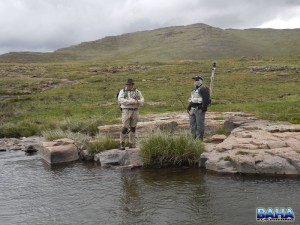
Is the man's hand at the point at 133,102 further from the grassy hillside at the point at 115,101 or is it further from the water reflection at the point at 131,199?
the grassy hillside at the point at 115,101

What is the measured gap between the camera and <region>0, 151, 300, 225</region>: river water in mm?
9883

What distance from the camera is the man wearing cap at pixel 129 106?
16391 mm

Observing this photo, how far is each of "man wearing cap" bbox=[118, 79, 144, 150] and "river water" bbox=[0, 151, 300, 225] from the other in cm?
239

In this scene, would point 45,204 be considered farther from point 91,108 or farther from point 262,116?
point 91,108

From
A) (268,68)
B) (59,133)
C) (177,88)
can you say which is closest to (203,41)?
(268,68)

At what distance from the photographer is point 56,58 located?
192750 millimetres

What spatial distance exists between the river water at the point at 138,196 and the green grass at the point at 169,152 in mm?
525

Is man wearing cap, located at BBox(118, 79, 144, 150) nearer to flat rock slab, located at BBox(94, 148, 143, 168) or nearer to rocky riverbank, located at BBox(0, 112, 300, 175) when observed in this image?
flat rock slab, located at BBox(94, 148, 143, 168)

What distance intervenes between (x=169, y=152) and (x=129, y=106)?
2.67 metres

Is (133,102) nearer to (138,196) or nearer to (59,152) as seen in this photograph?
(59,152)

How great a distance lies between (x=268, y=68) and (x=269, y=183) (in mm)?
61906

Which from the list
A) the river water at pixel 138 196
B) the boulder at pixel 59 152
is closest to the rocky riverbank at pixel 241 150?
the boulder at pixel 59 152

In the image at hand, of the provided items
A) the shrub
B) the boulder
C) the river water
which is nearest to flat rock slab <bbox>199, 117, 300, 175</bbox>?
the river water

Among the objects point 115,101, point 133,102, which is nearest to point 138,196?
point 133,102
